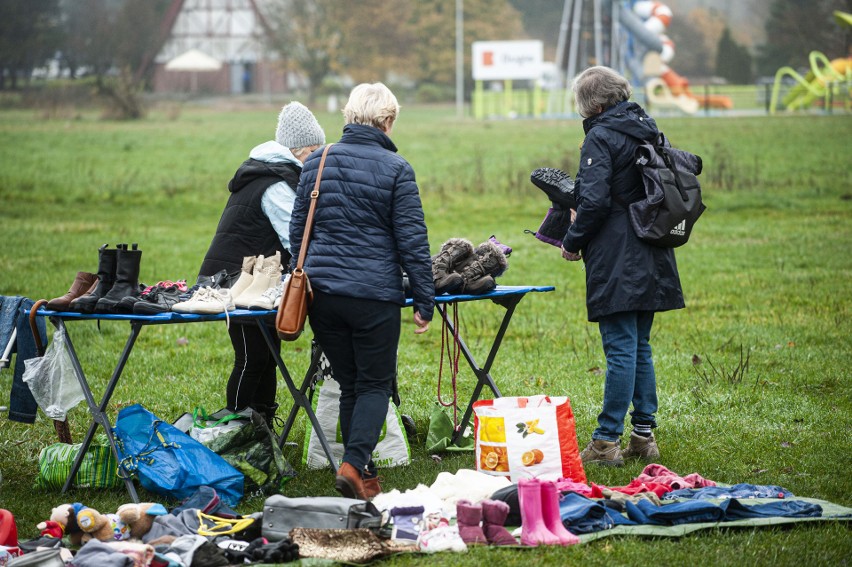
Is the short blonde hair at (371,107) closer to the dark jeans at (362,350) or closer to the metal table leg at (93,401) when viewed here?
the dark jeans at (362,350)

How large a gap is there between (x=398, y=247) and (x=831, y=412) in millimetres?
3474

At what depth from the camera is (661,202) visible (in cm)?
573

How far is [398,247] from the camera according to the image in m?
5.24


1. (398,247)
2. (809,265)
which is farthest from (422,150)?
(398,247)

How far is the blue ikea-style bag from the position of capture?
5500 mm

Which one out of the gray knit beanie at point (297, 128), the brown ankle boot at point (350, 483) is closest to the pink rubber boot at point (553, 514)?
the brown ankle boot at point (350, 483)

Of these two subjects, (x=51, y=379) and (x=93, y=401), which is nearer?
(x=93, y=401)

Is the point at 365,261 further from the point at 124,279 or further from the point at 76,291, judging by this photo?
the point at 76,291

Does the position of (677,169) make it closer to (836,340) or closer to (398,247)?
(398,247)

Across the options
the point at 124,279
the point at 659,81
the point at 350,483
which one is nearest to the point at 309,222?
the point at 124,279

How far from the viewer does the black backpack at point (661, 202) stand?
571 centimetres

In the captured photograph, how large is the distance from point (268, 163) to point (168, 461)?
1.72 meters

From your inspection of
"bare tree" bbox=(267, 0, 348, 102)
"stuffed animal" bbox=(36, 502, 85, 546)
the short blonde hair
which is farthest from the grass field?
"bare tree" bbox=(267, 0, 348, 102)

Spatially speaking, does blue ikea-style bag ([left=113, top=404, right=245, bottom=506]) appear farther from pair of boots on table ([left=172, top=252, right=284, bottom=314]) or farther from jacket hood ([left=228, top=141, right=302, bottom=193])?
jacket hood ([left=228, top=141, right=302, bottom=193])
